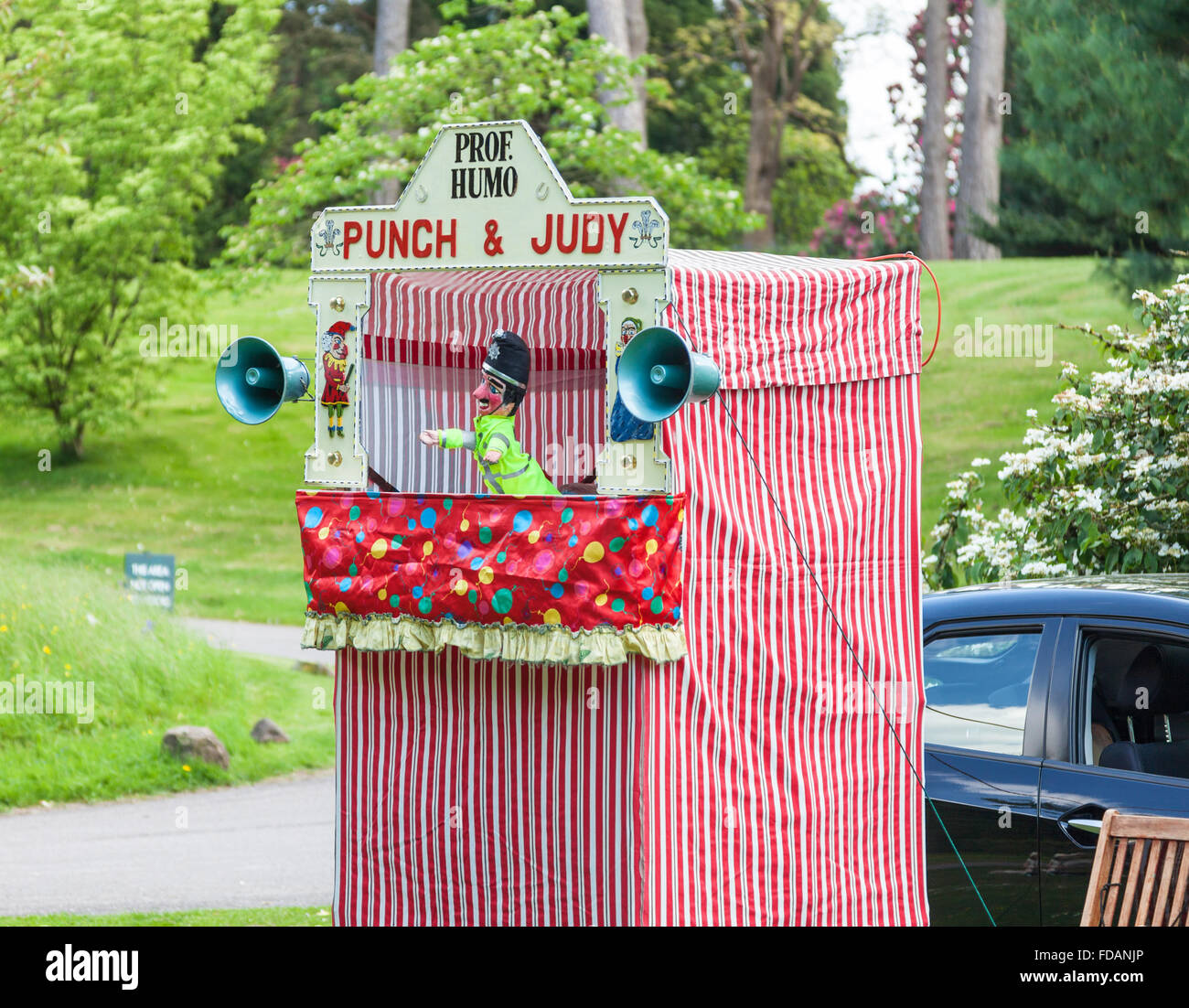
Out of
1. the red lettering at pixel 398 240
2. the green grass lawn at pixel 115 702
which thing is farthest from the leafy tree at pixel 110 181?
the red lettering at pixel 398 240

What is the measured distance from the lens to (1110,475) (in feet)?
29.9

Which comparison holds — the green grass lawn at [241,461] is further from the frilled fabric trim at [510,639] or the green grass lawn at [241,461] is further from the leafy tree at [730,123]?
the frilled fabric trim at [510,639]

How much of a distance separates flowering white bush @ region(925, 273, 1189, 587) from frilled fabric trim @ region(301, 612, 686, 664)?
4.58 metres

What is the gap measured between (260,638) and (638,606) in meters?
13.1

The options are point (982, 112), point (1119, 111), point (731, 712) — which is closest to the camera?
point (731, 712)

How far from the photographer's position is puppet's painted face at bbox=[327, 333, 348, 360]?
5445mm

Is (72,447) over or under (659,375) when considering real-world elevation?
under

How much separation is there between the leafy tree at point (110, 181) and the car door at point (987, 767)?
18955 mm

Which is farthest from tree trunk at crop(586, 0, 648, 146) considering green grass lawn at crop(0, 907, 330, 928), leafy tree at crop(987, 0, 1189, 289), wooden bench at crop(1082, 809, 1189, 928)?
wooden bench at crop(1082, 809, 1189, 928)

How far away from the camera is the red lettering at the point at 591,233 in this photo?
5016 mm

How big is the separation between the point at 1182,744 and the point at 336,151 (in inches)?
538

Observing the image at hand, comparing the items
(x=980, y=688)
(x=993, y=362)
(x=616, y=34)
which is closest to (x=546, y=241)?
(x=980, y=688)

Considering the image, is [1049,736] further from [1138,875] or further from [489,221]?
[489,221]

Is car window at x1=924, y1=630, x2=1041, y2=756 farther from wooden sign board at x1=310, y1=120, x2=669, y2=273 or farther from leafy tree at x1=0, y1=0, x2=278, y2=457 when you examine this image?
leafy tree at x1=0, y1=0, x2=278, y2=457
